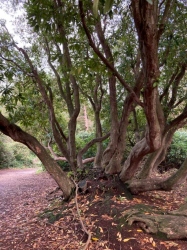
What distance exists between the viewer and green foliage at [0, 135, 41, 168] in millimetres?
17061

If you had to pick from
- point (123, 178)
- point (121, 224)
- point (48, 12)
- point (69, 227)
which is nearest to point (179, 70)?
point (123, 178)

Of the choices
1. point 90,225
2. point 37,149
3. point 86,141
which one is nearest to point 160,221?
point 90,225

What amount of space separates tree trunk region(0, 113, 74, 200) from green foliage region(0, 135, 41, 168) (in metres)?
13.5

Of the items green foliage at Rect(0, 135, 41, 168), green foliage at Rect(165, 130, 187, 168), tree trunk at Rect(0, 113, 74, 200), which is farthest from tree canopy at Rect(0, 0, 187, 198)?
green foliage at Rect(0, 135, 41, 168)

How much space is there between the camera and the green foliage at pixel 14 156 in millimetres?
17061

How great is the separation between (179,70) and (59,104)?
15.7 feet

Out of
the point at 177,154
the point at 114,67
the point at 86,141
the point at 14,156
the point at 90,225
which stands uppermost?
the point at 114,67

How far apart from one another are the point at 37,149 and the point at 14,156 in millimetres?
15648

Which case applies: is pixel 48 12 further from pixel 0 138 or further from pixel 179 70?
pixel 0 138

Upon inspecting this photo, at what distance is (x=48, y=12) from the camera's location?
3213 millimetres

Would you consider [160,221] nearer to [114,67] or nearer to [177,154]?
[114,67]

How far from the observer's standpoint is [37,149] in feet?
14.1

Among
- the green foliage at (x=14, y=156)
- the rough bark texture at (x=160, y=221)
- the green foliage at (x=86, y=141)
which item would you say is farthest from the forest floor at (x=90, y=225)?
the green foliage at (x=14, y=156)

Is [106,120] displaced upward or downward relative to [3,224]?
Answer: upward
